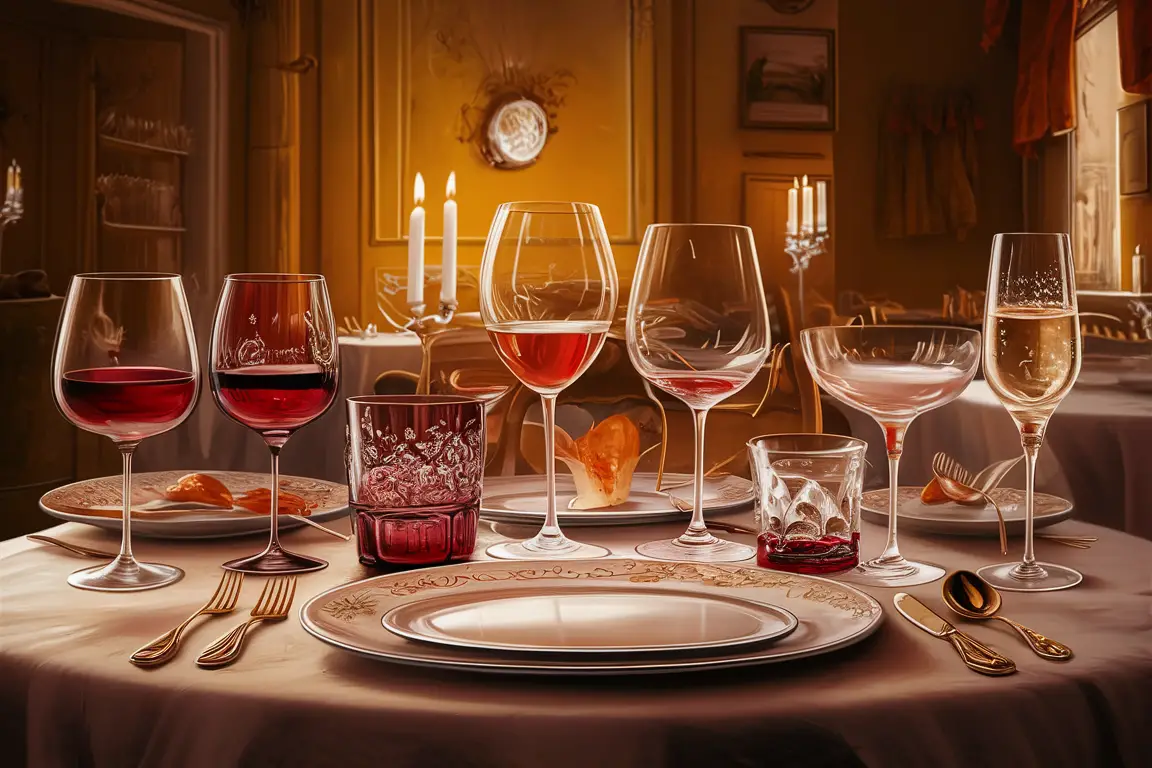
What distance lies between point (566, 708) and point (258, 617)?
0.72ft

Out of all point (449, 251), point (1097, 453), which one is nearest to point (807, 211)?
point (449, 251)

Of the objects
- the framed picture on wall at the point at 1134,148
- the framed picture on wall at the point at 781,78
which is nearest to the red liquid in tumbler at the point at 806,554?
the framed picture on wall at the point at 1134,148

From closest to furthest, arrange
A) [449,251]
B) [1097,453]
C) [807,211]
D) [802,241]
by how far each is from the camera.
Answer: [1097,453] < [449,251] < [807,211] < [802,241]

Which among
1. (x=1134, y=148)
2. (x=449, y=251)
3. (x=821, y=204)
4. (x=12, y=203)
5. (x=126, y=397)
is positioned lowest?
(x=126, y=397)

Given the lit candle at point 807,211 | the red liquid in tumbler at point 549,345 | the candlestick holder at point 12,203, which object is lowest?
the red liquid in tumbler at point 549,345

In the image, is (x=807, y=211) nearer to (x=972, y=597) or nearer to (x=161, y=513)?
(x=161, y=513)

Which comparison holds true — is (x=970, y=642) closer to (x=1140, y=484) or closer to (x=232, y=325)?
(x=232, y=325)

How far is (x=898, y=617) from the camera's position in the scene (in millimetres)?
627

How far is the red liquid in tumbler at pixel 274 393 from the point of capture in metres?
0.77

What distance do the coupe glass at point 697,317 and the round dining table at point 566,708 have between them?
0.27m

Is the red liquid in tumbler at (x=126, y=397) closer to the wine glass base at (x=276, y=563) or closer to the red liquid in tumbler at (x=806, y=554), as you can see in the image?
the wine glass base at (x=276, y=563)

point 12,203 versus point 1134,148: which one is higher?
point 1134,148

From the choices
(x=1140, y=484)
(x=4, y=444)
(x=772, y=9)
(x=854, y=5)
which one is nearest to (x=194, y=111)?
(x=4, y=444)

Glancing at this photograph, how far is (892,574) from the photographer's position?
729 mm
